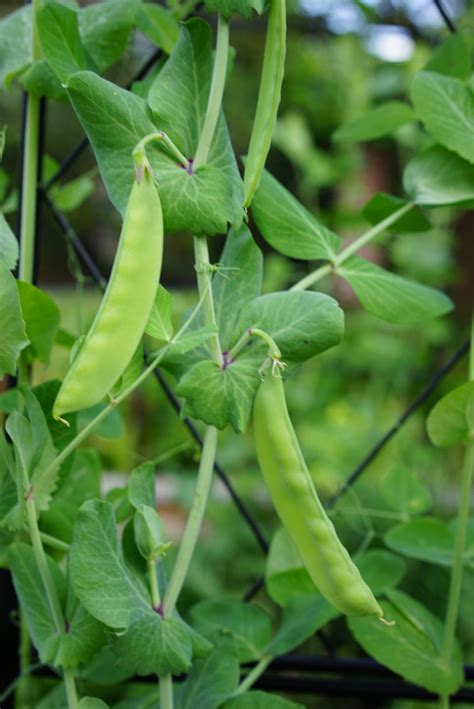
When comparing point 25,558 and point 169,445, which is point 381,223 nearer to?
A: point 25,558

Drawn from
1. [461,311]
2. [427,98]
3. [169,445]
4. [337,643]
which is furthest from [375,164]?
[427,98]

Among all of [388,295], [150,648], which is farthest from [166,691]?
[388,295]

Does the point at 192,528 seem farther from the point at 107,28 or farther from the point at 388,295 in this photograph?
the point at 107,28

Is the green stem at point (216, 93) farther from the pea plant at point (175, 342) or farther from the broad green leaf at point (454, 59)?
the broad green leaf at point (454, 59)

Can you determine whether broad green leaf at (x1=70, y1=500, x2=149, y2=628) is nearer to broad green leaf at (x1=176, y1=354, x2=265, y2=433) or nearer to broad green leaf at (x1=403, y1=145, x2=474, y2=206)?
broad green leaf at (x1=176, y1=354, x2=265, y2=433)

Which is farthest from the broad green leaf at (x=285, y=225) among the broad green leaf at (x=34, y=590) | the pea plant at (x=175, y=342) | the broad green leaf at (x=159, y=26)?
the broad green leaf at (x=34, y=590)

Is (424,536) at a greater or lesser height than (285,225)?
lesser

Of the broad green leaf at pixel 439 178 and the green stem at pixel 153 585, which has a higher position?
the broad green leaf at pixel 439 178
